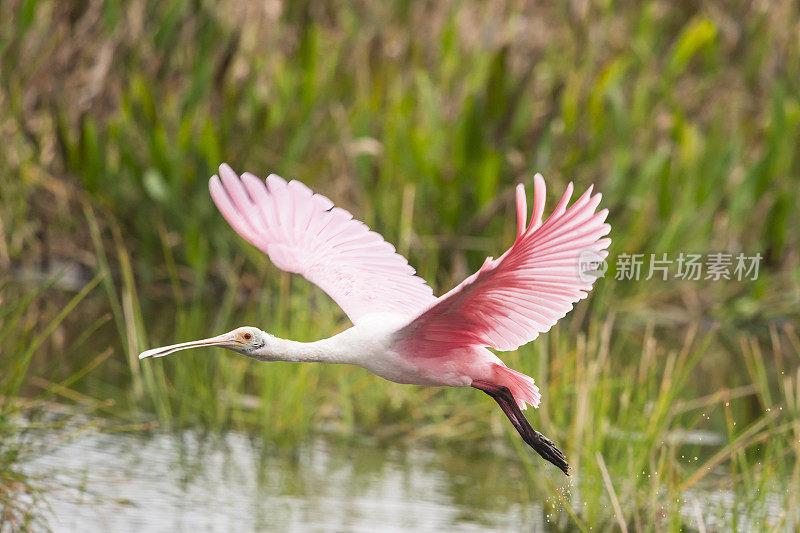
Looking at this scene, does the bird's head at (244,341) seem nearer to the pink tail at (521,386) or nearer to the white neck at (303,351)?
the white neck at (303,351)

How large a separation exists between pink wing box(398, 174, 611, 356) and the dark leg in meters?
0.13

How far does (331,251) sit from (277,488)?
7.73ft

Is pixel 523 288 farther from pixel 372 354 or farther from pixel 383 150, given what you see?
pixel 383 150

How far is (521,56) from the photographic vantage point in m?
13.3

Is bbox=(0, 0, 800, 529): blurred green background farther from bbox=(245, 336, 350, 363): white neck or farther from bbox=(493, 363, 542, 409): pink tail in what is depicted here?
bbox=(245, 336, 350, 363): white neck

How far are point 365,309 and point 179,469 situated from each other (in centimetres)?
272

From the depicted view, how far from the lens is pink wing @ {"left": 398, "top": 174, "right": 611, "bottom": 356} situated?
146 inches

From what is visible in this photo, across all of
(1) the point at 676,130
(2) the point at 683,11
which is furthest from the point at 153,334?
(2) the point at 683,11

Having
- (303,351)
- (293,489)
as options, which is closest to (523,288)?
(303,351)

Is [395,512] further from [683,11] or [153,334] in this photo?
[683,11]

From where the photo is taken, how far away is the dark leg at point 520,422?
13.8 ft

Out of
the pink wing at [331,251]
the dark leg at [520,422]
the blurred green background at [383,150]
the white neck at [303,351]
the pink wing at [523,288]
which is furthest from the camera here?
the blurred green background at [383,150]

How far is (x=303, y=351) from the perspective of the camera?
3932mm

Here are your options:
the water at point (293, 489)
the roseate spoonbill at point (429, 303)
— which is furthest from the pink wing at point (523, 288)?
the water at point (293, 489)
